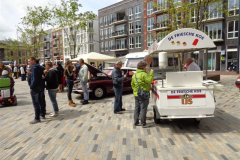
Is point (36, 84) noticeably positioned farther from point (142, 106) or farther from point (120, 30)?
point (120, 30)

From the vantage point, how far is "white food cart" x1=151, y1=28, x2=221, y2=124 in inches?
178

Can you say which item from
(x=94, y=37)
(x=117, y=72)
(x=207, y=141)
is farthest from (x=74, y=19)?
(x=94, y=37)

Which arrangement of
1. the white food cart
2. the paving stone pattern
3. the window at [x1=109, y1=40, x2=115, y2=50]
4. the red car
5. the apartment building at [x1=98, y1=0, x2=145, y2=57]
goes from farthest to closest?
the window at [x1=109, y1=40, x2=115, y2=50] → the apartment building at [x1=98, y1=0, x2=145, y2=57] → the red car → the white food cart → the paving stone pattern

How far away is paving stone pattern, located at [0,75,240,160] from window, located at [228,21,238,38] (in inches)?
1006

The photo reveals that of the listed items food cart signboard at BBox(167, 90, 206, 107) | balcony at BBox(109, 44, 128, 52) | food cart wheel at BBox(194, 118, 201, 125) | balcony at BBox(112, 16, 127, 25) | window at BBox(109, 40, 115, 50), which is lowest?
food cart wheel at BBox(194, 118, 201, 125)

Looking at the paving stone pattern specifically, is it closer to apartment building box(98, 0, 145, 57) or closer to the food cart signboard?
the food cart signboard

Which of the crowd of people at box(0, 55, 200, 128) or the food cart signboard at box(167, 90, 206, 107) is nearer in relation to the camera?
the food cart signboard at box(167, 90, 206, 107)

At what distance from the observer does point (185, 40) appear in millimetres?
4777

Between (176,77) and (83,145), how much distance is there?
2.61m

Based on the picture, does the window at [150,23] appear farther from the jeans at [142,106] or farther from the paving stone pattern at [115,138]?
the jeans at [142,106]

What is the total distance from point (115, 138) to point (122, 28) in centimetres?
4127

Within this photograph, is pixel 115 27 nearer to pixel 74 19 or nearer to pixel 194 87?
pixel 74 19

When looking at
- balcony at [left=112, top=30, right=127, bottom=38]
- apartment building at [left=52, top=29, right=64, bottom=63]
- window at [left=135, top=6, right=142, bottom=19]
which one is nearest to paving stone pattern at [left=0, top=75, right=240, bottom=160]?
window at [left=135, top=6, right=142, bottom=19]

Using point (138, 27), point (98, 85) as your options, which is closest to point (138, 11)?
point (138, 27)
